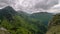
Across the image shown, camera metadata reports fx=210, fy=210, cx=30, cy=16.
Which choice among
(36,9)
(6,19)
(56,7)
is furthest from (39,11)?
(6,19)

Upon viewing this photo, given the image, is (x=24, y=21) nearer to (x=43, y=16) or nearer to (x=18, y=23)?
(x=18, y=23)

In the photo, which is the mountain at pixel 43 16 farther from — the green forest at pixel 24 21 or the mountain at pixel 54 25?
the mountain at pixel 54 25

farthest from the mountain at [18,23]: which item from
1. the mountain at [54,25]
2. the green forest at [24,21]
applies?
the mountain at [54,25]

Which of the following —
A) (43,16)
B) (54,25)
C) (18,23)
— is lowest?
(54,25)

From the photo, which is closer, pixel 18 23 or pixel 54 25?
pixel 54 25

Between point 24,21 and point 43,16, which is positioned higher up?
point 43,16

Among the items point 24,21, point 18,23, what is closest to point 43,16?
point 24,21

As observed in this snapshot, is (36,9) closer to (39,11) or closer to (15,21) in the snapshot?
(39,11)

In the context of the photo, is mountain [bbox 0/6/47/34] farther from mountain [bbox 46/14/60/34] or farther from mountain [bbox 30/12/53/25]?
mountain [bbox 46/14/60/34]
